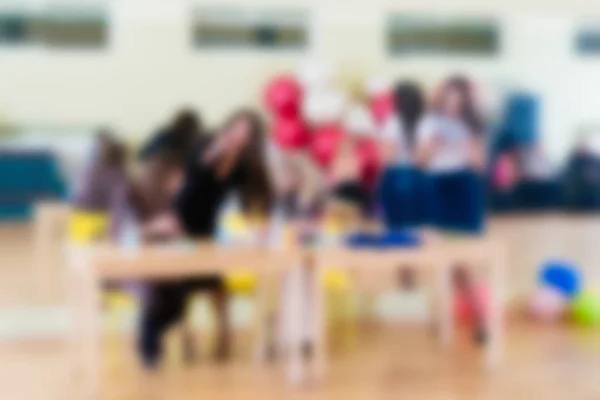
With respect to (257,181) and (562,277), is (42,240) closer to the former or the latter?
(257,181)

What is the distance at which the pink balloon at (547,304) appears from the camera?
175 inches

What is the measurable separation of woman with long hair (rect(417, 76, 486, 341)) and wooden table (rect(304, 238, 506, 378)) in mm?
178

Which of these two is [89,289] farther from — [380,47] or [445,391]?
[380,47]

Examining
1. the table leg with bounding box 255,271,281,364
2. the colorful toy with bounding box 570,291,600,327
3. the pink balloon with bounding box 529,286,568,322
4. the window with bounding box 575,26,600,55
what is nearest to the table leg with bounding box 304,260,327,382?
the table leg with bounding box 255,271,281,364

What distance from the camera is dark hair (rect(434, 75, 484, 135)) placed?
417 centimetres

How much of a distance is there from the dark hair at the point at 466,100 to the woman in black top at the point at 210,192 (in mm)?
863

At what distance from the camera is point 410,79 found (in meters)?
4.16

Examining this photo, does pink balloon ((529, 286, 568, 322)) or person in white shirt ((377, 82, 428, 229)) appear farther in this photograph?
pink balloon ((529, 286, 568, 322))

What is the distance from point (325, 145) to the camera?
4047mm

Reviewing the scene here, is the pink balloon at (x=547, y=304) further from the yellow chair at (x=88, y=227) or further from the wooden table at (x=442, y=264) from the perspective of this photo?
the yellow chair at (x=88, y=227)

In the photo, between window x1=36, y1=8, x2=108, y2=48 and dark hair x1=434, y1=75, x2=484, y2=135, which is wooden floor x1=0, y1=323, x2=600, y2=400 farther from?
window x1=36, y1=8, x2=108, y2=48

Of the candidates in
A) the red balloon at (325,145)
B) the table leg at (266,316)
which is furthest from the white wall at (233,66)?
the table leg at (266,316)

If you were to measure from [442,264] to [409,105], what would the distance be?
2.50 ft

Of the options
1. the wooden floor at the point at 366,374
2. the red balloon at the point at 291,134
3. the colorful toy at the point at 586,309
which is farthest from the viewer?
the colorful toy at the point at 586,309
